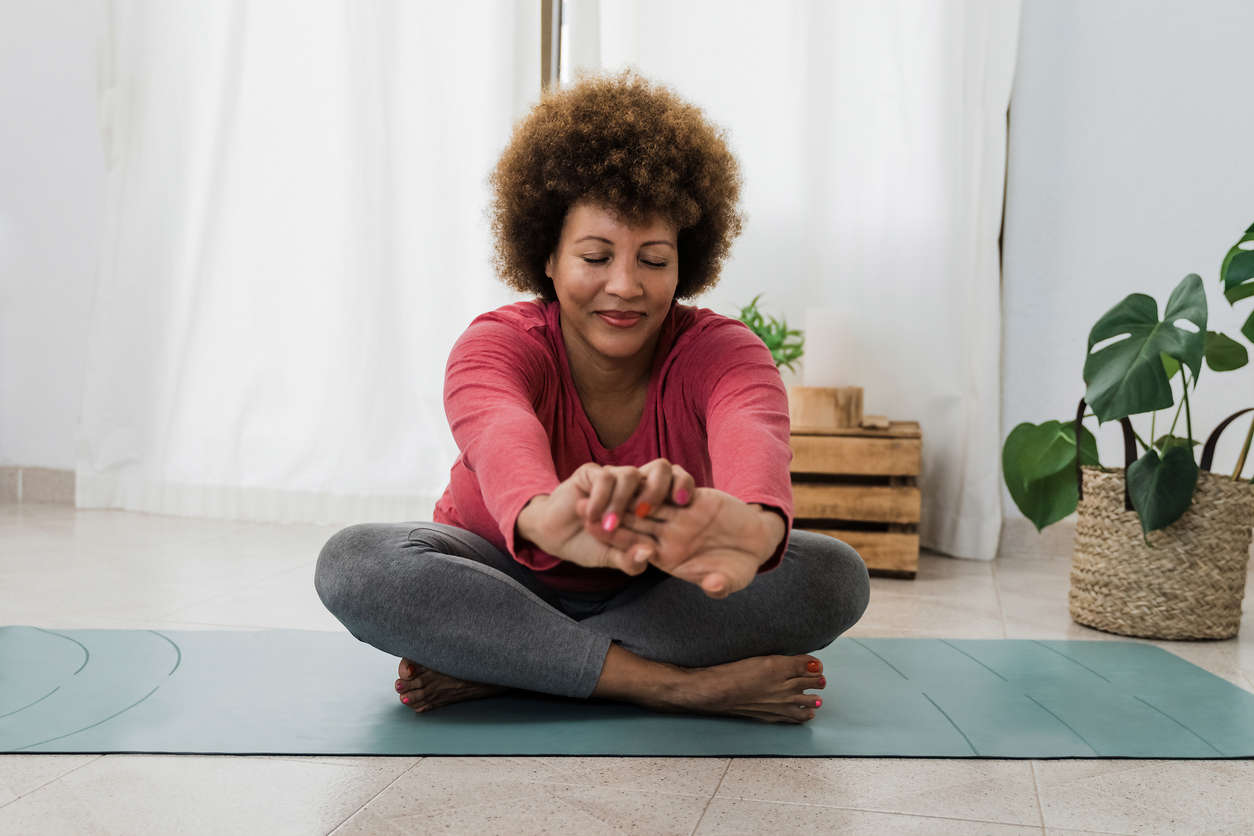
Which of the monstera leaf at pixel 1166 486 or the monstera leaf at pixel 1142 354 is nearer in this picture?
the monstera leaf at pixel 1142 354

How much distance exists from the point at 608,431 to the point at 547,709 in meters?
0.35

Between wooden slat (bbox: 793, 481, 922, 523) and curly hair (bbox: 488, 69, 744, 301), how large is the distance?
3.32ft

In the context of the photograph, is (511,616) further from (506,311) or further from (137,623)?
(137,623)

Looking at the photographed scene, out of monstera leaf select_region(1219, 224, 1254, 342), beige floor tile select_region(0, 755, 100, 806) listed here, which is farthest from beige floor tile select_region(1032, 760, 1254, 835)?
beige floor tile select_region(0, 755, 100, 806)

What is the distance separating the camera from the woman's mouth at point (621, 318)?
130cm

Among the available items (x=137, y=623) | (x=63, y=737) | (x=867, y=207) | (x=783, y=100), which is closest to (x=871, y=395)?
(x=867, y=207)

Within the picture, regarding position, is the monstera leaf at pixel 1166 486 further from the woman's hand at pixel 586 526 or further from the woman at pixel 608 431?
the woman's hand at pixel 586 526

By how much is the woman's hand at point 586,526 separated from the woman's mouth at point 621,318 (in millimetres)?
325

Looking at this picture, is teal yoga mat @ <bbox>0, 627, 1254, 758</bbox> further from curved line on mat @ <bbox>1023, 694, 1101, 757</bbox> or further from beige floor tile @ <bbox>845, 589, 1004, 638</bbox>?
beige floor tile @ <bbox>845, 589, 1004, 638</bbox>

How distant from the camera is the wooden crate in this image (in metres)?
2.37

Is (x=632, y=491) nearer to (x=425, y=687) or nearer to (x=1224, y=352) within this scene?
(x=425, y=687)

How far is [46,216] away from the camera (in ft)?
10.5

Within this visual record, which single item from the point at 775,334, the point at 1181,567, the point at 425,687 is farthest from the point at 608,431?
the point at 775,334

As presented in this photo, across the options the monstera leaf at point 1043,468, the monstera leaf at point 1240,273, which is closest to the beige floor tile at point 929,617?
the monstera leaf at point 1043,468
